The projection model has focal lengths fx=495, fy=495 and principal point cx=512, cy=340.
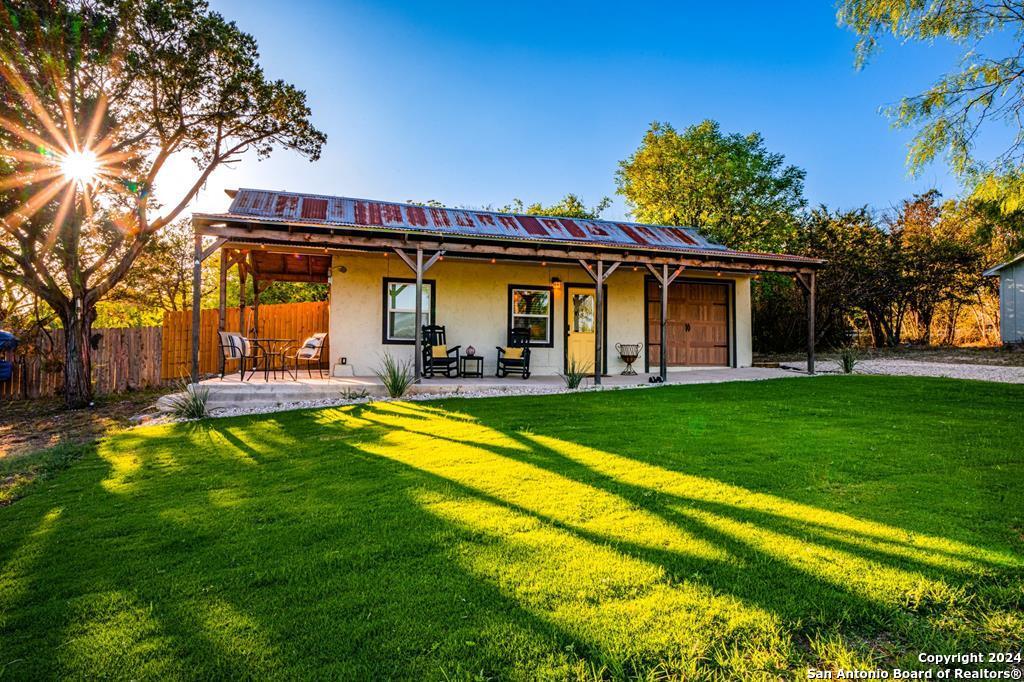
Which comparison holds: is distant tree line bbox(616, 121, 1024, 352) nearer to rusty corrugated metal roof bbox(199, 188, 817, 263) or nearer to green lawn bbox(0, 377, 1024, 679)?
rusty corrugated metal roof bbox(199, 188, 817, 263)

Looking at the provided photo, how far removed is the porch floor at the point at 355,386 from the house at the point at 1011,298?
10.5 m

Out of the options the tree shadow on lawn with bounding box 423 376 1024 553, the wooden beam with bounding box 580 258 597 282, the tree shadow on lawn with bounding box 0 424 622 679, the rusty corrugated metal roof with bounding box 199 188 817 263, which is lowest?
the tree shadow on lawn with bounding box 0 424 622 679

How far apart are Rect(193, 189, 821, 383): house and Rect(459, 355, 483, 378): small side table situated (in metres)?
0.32

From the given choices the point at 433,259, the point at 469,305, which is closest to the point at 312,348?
the point at 433,259

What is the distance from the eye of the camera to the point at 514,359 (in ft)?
34.3

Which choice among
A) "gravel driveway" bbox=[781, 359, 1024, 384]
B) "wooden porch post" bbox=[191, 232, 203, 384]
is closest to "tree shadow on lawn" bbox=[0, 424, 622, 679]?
"wooden porch post" bbox=[191, 232, 203, 384]

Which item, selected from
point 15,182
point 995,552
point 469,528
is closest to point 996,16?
point 995,552

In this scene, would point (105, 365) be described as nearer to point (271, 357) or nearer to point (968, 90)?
point (271, 357)

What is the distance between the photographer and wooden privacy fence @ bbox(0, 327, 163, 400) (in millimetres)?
10289

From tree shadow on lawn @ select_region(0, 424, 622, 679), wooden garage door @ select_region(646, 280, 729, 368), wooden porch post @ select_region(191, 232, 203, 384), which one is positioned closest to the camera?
tree shadow on lawn @ select_region(0, 424, 622, 679)

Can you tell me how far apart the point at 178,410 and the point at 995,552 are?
870 cm

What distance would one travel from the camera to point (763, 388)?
→ 8.65 m

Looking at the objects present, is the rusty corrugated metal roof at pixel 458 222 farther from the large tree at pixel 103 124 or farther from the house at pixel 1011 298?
the house at pixel 1011 298

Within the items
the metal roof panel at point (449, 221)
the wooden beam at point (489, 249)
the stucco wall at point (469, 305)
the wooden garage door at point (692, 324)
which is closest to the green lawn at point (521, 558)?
the wooden beam at point (489, 249)
